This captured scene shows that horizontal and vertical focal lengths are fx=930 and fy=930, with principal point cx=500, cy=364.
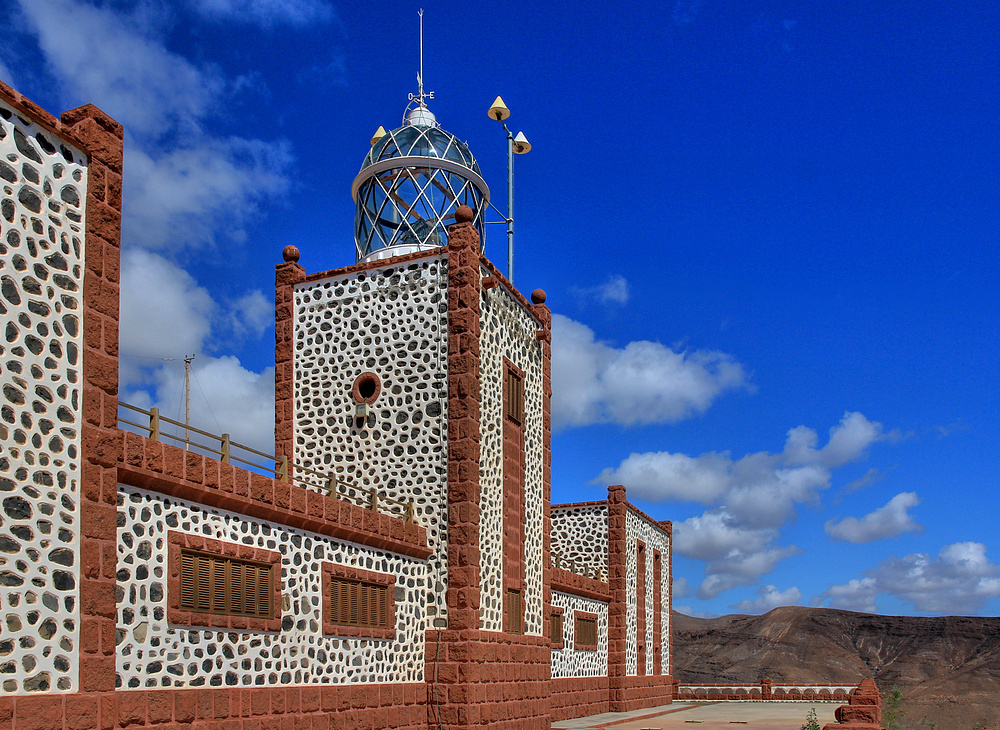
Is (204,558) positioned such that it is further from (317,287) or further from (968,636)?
(968,636)

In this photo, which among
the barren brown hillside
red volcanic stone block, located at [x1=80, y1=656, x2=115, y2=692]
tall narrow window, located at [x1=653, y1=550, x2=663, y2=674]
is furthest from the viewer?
the barren brown hillside

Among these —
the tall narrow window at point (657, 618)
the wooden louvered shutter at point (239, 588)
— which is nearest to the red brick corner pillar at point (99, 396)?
the wooden louvered shutter at point (239, 588)

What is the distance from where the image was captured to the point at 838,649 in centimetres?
6241

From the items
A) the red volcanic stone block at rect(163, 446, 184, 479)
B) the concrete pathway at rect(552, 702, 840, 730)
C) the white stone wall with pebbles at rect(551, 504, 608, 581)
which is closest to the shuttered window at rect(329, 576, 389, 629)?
the red volcanic stone block at rect(163, 446, 184, 479)

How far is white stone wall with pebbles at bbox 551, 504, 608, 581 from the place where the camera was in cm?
2700

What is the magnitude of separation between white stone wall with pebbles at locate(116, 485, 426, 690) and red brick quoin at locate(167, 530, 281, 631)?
0.26ft

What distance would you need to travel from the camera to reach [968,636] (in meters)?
60.7

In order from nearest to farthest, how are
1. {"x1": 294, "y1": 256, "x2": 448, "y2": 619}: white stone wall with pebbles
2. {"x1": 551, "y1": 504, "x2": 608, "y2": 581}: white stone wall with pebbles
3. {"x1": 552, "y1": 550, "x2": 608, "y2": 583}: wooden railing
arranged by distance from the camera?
{"x1": 294, "y1": 256, "x2": 448, "y2": 619}: white stone wall with pebbles → {"x1": 552, "y1": 550, "x2": 608, "y2": 583}: wooden railing → {"x1": 551, "y1": 504, "x2": 608, "y2": 581}: white stone wall with pebbles

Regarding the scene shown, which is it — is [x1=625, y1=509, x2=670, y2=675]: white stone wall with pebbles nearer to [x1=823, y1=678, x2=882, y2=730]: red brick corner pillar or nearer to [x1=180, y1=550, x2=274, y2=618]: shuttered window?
[x1=823, y1=678, x2=882, y2=730]: red brick corner pillar

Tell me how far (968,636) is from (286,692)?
6105cm

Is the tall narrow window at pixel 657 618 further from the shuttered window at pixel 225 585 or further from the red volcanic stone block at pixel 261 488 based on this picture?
the red volcanic stone block at pixel 261 488

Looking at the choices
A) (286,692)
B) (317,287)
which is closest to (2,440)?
(286,692)

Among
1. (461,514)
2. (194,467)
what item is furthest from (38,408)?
(461,514)

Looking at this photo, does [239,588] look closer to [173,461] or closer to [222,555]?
[222,555]
